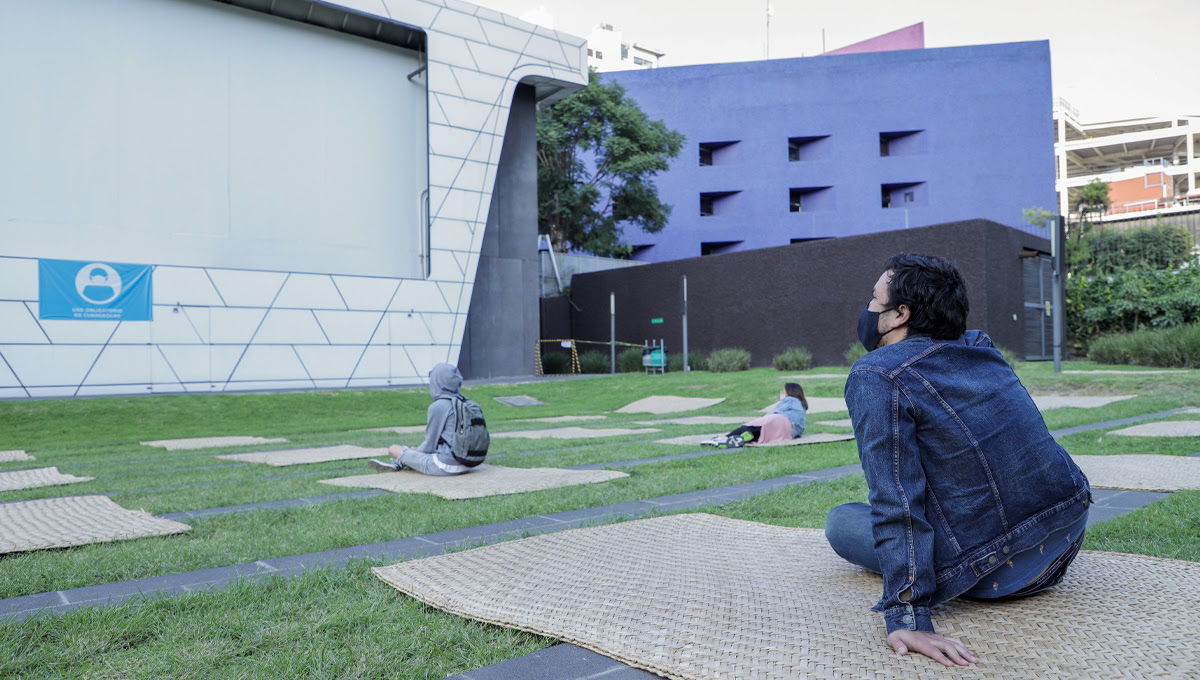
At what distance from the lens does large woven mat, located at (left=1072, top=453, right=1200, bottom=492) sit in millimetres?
4566

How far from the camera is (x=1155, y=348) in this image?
1609cm

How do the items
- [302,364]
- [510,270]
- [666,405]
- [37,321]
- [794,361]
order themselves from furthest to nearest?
[510,270] → [794,361] → [302,364] → [666,405] → [37,321]

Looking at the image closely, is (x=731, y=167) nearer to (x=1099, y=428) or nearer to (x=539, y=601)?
(x=1099, y=428)

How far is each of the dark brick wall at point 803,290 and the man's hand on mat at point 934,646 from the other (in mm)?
17528

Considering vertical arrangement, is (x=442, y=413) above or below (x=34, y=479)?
above

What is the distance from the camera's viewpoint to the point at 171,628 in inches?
97.8

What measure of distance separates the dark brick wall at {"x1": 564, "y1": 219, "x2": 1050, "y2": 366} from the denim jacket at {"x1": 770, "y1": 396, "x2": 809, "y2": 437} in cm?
1142

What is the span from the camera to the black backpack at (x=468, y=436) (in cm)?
612

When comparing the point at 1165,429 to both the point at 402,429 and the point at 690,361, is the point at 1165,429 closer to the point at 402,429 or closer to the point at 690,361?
the point at 402,429

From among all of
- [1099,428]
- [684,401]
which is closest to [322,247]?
[684,401]

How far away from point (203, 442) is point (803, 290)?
16.0 m

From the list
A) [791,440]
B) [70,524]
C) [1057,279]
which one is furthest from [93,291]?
[1057,279]

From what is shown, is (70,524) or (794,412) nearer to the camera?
(70,524)

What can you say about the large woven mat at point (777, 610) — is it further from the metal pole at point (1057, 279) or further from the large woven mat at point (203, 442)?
the metal pole at point (1057, 279)
